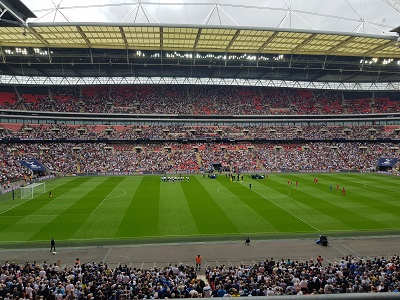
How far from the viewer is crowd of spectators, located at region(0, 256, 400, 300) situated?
11.9m

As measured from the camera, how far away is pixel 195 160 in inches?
2579

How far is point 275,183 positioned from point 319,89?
49426 mm

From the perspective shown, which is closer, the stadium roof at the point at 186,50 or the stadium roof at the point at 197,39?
the stadium roof at the point at 197,39

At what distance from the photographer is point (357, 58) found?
61.8m

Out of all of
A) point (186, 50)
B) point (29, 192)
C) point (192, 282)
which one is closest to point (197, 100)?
point (186, 50)

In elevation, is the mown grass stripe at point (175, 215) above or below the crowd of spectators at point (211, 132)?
below

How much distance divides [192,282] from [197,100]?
6956 cm

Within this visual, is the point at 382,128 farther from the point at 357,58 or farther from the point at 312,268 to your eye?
the point at 312,268

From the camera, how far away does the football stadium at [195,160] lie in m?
15.6

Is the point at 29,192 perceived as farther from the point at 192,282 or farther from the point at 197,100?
the point at 197,100

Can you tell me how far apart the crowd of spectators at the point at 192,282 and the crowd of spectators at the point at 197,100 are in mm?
62694

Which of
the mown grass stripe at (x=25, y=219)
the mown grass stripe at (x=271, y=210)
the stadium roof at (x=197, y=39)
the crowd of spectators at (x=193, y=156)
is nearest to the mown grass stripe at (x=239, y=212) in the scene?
the mown grass stripe at (x=271, y=210)

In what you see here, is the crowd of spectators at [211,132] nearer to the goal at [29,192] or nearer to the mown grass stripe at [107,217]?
the goal at [29,192]

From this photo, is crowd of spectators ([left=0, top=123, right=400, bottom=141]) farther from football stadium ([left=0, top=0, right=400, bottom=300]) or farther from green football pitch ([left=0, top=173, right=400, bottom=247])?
green football pitch ([left=0, top=173, right=400, bottom=247])
